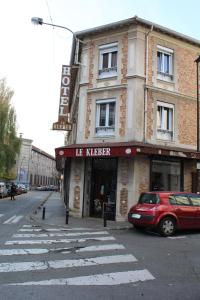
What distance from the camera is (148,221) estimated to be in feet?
43.3

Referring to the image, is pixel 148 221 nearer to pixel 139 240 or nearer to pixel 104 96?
pixel 139 240

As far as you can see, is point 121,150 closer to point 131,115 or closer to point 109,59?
point 131,115

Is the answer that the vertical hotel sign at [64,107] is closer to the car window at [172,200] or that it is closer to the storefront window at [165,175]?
the storefront window at [165,175]

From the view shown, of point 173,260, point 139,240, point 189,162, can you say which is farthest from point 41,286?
point 189,162

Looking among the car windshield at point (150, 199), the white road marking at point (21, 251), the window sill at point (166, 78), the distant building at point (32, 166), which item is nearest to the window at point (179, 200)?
the car windshield at point (150, 199)

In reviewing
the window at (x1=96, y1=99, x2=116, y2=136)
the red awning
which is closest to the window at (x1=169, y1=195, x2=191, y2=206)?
the red awning

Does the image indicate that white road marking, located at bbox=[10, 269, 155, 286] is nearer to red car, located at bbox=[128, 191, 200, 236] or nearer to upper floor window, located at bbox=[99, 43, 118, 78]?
red car, located at bbox=[128, 191, 200, 236]

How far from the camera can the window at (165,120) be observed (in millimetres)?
19062

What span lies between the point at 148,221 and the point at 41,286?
727cm

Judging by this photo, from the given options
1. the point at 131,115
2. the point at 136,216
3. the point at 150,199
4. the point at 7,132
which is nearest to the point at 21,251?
the point at 136,216

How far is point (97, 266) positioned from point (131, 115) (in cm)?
1104

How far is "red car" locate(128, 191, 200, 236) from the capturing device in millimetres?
13156

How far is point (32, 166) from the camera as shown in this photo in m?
90.9

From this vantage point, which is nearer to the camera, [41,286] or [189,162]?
[41,286]
